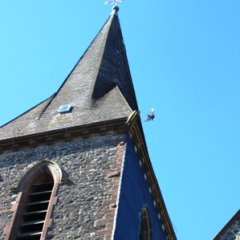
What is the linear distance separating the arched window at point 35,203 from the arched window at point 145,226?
2.41 metres

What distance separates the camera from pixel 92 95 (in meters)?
19.0

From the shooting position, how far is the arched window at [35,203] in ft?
49.0

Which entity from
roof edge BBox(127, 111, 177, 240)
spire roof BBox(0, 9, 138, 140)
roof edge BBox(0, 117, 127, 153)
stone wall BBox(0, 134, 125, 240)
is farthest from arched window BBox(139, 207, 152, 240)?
spire roof BBox(0, 9, 138, 140)

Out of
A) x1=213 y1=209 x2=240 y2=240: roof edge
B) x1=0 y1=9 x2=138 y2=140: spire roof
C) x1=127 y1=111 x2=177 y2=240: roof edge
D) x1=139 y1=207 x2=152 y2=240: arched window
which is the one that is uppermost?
x1=0 y1=9 x2=138 y2=140: spire roof

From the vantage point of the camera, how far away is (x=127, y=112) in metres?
17.3

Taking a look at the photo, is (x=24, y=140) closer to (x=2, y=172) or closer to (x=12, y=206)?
(x=2, y=172)

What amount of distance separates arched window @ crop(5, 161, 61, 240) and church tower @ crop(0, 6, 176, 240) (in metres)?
0.02

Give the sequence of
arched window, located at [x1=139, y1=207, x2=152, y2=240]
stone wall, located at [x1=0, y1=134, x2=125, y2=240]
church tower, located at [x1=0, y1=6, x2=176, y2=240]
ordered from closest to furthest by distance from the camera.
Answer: stone wall, located at [x1=0, y1=134, x2=125, y2=240] < church tower, located at [x1=0, y1=6, x2=176, y2=240] < arched window, located at [x1=139, y1=207, x2=152, y2=240]

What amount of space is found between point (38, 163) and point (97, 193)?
2.05 m

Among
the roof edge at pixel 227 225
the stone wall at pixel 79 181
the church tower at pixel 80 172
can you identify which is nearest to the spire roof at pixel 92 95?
the church tower at pixel 80 172

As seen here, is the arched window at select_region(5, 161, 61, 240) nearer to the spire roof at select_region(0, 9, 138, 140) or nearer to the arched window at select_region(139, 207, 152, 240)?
the spire roof at select_region(0, 9, 138, 140)

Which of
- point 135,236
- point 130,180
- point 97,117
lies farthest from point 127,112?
point 135,236

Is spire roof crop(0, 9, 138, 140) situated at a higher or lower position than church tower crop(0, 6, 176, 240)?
higher

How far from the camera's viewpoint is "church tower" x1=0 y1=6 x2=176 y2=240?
14812mm
